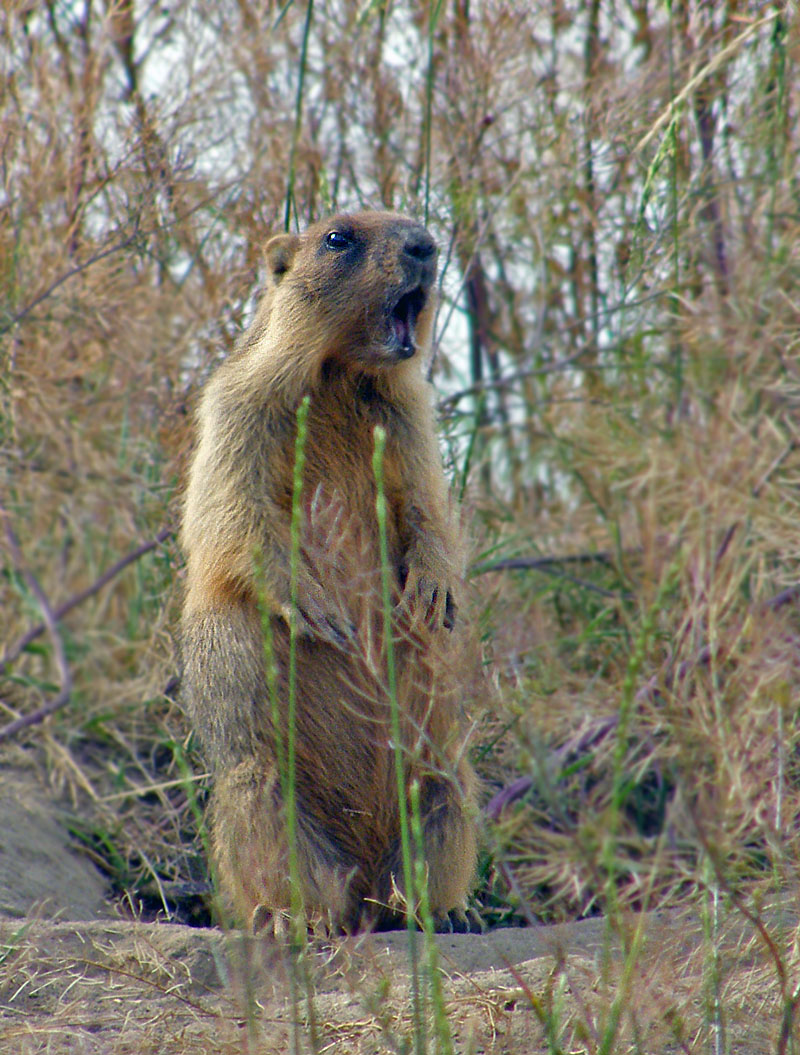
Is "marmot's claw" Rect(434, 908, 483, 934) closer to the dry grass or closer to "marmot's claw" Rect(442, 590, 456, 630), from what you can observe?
the dry grass

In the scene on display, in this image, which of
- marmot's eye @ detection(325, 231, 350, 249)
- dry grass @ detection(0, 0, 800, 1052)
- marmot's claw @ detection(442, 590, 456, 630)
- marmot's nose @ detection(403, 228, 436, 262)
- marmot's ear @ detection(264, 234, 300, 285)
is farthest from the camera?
dry grass @ detection(0, 0, 800, 1052)

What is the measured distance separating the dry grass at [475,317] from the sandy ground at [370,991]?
958 mm

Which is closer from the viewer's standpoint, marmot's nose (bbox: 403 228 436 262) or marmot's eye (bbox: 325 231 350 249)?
marmot's nose (bbox: 403 228 436 262)

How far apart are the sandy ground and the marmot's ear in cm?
224

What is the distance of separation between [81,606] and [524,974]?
441 centimetres

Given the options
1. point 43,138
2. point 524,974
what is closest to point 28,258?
point 43,138

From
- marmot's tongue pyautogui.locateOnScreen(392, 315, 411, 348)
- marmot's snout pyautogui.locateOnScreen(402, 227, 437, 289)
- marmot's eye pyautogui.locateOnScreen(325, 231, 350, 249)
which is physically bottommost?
marmot's tongue pyautogui.locateOnScreen(392, 315, 411, 348)

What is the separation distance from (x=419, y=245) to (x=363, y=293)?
9.5 inches

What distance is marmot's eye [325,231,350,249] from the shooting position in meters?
3.82

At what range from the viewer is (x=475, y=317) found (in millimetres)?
6441

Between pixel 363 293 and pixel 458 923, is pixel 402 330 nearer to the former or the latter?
pixel 363 293

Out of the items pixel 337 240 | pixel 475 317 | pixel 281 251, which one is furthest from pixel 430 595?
pixel 475 317

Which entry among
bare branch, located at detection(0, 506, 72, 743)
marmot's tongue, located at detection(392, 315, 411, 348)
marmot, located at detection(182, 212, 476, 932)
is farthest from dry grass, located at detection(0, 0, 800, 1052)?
marmot's tongue, located at detection(392, 315, 411, 348)

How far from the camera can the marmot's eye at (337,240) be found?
3816 mm
